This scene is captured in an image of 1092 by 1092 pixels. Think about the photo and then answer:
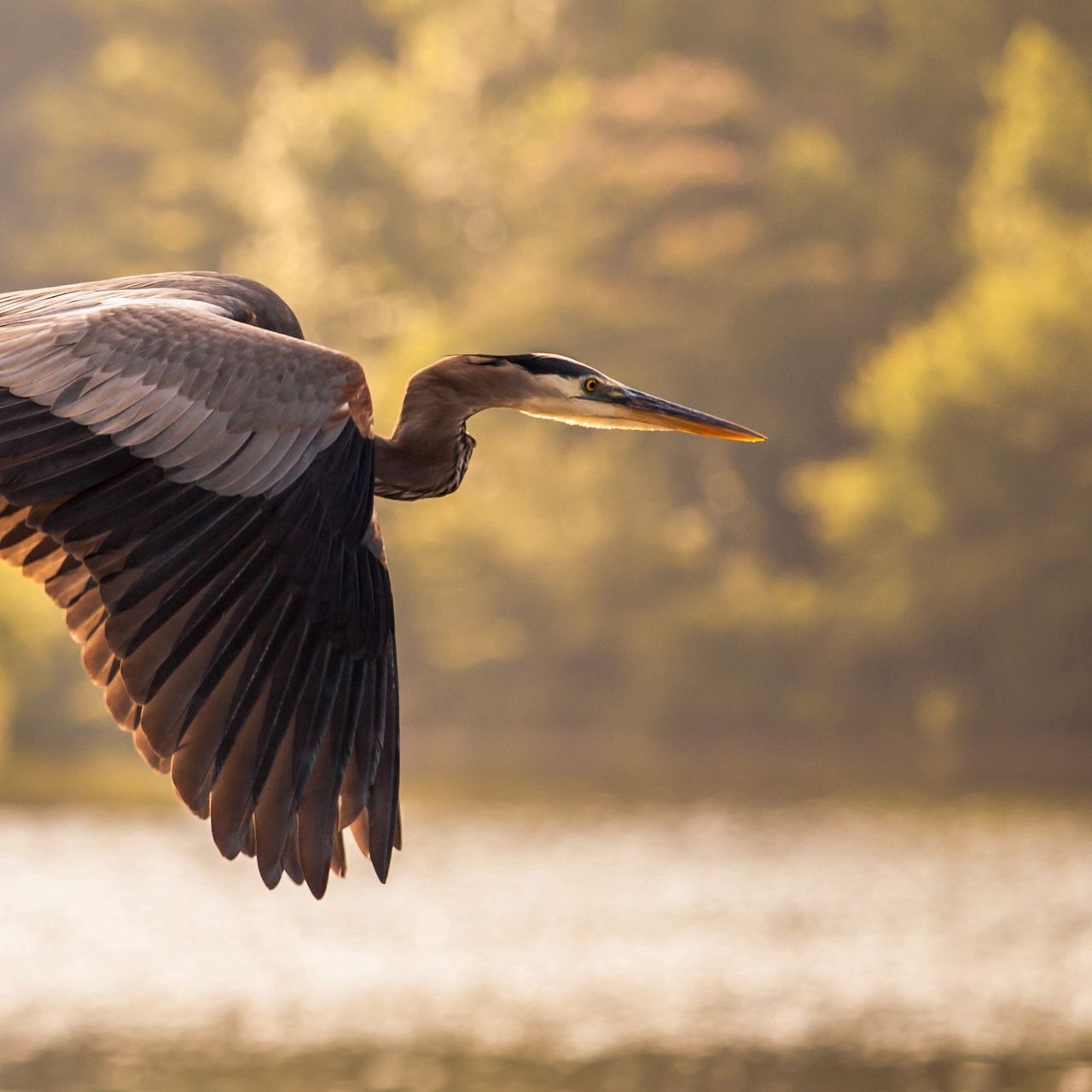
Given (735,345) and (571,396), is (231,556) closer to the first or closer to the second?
(571,396)

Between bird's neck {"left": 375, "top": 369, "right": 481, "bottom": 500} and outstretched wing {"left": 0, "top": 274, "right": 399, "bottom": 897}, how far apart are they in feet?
1.70

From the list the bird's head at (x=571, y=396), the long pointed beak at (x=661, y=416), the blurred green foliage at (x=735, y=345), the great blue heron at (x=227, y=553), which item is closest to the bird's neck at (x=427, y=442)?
the bird's head at (x=571, y=396)

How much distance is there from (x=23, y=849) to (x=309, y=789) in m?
21.4

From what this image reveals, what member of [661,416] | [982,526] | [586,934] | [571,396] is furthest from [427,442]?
[982,526]

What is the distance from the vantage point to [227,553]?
4.41m

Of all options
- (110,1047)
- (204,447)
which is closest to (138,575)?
(204,447)

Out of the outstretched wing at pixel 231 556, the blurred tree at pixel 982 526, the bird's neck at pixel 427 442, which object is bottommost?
the outstretched wing at pixel 231 556

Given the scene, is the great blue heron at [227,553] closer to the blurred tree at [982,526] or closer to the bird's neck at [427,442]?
the bird's neck at [427,442]

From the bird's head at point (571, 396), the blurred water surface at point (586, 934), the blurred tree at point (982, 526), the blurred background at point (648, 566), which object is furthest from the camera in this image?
the blurred tree at point (982, 526)

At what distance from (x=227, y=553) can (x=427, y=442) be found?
2.71 ft

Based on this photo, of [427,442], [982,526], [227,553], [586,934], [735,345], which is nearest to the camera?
[227,553]

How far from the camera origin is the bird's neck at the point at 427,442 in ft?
16.8

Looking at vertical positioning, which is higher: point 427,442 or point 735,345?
point 735,345

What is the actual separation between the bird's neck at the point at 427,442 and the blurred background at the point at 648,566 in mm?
11610
